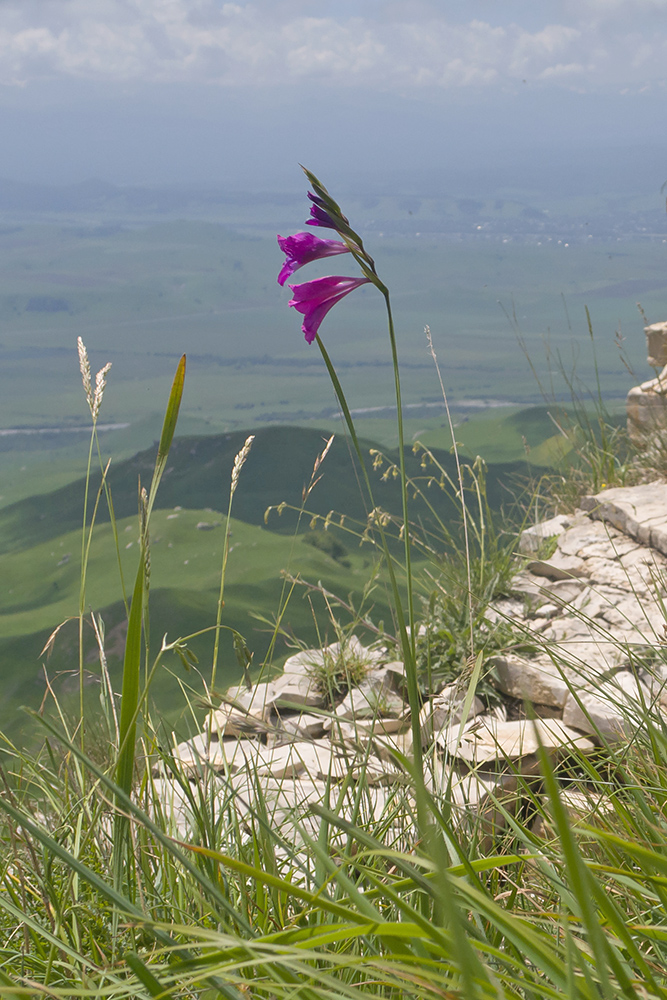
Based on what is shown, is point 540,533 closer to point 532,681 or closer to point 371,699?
point 532,681

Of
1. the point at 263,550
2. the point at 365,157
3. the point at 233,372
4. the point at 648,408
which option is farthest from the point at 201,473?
the point at 365,157

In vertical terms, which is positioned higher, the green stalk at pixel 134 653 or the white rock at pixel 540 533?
the green stalk at pixel 134 653

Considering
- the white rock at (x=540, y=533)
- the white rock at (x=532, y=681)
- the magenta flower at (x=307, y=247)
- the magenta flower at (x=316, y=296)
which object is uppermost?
the magenta flower at (x=307, y=247)

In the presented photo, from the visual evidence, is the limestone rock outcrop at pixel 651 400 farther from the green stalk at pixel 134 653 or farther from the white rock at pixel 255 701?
the green stalk at pixel 134 653

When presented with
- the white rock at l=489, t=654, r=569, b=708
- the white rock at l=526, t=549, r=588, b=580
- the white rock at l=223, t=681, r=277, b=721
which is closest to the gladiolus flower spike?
the white rock at l=223, t=681, r=277, b=721

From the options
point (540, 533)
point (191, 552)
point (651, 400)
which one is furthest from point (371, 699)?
point (191, 552)

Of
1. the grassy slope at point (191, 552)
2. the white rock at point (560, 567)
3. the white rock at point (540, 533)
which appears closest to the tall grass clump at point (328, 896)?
the white rock at point (560, 567)

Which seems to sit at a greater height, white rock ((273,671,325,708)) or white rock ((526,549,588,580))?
white rock ((526,549,588,580))

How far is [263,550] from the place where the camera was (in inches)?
635

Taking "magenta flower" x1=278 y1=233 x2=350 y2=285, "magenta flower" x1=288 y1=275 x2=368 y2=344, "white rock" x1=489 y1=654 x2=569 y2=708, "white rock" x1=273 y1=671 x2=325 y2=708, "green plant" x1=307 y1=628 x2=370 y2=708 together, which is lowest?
"white rock" x1=273 y1=671 x2=325 y2=708

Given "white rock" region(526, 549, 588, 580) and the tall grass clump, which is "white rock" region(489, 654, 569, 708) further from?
the tall grass clump

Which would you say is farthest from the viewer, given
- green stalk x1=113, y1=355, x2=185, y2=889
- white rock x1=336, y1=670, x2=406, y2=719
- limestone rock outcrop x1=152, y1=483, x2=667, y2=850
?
white rock x1=336, y1=670, x2=406, y2=719

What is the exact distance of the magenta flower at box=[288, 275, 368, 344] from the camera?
935mm

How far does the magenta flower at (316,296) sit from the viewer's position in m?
0.93
